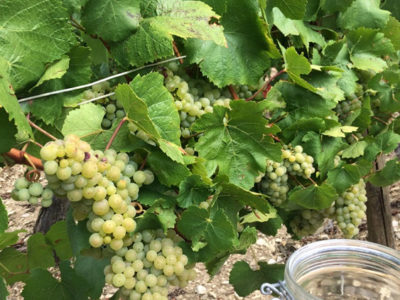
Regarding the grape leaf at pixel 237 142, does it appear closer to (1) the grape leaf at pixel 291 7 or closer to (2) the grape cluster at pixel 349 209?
(1) the grape leaf at pixel 291 7

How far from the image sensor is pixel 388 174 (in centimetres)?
152

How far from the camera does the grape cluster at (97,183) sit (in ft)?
2.29

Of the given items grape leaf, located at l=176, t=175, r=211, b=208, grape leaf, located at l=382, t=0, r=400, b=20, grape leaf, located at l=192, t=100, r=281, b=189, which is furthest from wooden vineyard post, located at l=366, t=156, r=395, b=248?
grape leaf, located at l=176, t=175, r=211, b=208

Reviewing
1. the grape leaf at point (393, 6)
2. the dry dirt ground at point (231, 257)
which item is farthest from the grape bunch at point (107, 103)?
the dry dirt ground at point (231, 257)

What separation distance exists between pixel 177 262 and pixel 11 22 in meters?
0.53

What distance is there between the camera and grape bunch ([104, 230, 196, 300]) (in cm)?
82

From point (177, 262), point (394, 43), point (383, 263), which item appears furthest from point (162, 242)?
point (394, 43)

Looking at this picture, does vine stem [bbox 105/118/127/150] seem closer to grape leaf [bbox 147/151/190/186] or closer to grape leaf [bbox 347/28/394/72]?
grape leaf [bbox 147/151/190/186]

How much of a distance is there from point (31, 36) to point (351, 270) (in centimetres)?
78

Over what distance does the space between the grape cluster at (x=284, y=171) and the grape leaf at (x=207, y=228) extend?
0.32 metres

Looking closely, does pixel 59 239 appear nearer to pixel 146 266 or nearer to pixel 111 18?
pixel 146 266

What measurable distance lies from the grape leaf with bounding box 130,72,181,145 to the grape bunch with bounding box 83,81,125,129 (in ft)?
0.33

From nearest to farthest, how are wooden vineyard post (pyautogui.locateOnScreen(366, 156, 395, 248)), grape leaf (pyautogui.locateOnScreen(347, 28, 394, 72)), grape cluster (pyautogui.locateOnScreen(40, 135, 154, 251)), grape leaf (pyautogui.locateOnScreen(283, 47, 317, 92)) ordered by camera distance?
grape cluster (pyautogui.locateOnScreen(40, 135, 154, 251)), grape leaf (pyautogui.locateOnScreen(283, 47, 317, 92)), grape leaf (pyautogui.locateOnScreen(347, 28, 394, 72)), wooden vineyard post (pyautogui.locateOnScreen(366, 156, 395, 248))

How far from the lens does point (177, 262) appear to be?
861mm
